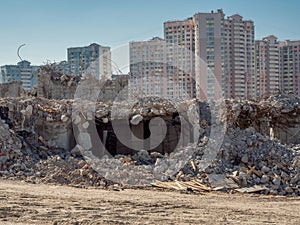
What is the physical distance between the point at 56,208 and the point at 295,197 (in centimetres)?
460

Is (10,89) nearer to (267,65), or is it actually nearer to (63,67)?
(63,67)

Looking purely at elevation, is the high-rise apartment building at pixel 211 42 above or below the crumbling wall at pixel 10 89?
above

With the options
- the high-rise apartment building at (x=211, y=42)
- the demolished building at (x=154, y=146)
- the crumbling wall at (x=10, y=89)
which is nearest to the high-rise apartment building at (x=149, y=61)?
the high-rise apartment building at (x=211, y=42)

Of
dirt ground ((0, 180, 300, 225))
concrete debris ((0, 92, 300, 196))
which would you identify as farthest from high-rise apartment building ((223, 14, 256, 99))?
dirt ground ((0, 180, 300, 225))

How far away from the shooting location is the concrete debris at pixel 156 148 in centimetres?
941

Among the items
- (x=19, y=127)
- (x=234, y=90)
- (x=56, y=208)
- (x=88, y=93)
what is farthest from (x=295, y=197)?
(x=234, y=90)

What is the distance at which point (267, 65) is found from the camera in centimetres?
2989

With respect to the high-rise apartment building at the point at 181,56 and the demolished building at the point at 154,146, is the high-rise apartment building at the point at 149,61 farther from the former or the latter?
the demolished building at the point at 154,146

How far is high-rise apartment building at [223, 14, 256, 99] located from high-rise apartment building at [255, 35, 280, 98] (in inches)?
21.1

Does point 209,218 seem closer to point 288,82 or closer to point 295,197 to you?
point 295,197

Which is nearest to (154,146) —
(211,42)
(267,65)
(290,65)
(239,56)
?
(211,42)

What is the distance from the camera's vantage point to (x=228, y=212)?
21.7ft

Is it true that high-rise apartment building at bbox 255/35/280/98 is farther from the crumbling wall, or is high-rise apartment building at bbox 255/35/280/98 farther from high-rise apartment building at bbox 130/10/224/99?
the crumbling wall

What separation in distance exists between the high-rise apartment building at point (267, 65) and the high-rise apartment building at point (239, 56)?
54 cm
